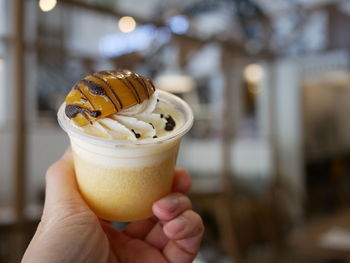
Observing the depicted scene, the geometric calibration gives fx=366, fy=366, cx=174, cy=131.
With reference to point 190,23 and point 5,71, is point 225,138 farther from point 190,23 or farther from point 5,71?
point 5,71

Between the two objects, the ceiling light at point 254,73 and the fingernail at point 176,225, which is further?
the ceiling light at point 254,73

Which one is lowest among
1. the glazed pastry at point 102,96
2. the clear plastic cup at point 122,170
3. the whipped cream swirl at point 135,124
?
the clear plastic cup at point 122,170

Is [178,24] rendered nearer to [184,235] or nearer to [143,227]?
[143,227]

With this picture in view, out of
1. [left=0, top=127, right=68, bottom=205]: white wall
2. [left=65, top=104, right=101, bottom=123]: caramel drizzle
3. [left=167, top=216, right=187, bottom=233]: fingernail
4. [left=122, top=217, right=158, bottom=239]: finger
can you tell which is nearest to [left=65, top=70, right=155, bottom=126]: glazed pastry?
[left=65, top=104, right=101, bottom=123]: caramel drizzle

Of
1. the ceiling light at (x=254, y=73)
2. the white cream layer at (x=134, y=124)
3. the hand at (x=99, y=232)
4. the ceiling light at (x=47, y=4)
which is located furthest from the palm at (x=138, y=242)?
the ceiling light at (x=254, y=73)

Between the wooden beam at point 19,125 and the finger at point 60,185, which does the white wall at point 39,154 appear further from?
the finger at point 60,185

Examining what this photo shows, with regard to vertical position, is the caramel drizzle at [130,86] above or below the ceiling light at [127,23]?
above

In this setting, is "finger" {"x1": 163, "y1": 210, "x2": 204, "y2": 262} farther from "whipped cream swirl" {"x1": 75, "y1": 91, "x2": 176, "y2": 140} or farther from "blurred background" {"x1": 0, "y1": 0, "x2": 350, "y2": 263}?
"blurred background" {"x1": 0, "y1": 0, "x2": 350, "y2": 263}

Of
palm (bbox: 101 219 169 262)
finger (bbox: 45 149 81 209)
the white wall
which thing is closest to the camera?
finger (bbox: 45 149 81 209)

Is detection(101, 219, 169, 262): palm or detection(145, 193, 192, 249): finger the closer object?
detection(145, 193, 192, 249): finger

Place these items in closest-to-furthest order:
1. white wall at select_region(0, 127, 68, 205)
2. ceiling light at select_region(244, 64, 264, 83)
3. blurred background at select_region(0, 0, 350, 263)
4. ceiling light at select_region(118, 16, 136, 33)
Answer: ceiling light at select_region(118, 16, 136, 33)
blurred background at select_region(0, 0, 350, 263)
white wall at select_region(0, 127, 68, 205)
ceiling light at select_region(244, 64, 264, 83)
